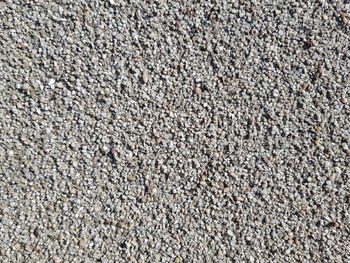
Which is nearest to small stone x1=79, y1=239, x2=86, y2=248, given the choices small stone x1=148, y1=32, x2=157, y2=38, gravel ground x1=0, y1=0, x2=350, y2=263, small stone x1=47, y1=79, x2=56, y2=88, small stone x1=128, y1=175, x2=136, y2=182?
gravel ground x1=0, y1=0, x2=350, y2=263

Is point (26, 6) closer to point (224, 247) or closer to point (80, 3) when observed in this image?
point (80, 3)

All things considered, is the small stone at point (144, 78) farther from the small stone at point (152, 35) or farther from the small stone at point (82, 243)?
the small stone at point (82, 243)

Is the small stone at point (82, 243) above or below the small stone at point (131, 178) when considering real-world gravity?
below

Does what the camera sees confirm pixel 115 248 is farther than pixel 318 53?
No

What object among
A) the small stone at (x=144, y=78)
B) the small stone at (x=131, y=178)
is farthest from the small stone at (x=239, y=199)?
the small stone at (x=144, y=78)

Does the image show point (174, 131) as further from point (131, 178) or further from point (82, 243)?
point (82, 243)

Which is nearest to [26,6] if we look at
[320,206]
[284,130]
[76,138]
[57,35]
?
[57,35]

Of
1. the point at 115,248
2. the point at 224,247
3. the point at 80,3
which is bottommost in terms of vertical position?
the point at 115,248

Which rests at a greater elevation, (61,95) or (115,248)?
(61,95)

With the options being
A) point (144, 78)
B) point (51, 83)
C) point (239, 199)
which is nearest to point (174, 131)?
point (144, 78)
